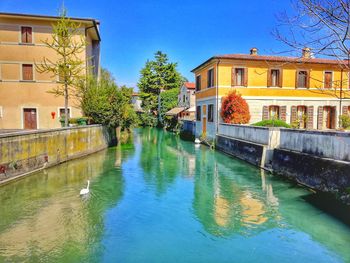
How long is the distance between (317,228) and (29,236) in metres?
6.82

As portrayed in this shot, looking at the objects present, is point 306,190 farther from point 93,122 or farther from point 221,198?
point 93,122

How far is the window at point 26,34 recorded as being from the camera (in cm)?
2152

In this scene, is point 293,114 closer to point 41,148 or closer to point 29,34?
point 41,148

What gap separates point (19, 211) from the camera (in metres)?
7.92

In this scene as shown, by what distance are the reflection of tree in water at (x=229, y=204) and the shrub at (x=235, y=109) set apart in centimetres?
725

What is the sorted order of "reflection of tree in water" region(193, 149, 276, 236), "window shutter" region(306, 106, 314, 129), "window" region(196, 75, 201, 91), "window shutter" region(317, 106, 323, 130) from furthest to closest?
"window" region(196, 75, 201, 91) → "window shutter" region(317, 106, 323, 130) → "window shutter" region(306, 106, 314, 129) → "reflection of tree in water" region(193, 149, 276, 236)

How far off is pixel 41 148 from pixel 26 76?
38.2 ft

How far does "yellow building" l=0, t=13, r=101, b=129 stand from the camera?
21359 mm

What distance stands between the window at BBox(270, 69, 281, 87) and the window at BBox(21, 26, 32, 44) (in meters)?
18.7

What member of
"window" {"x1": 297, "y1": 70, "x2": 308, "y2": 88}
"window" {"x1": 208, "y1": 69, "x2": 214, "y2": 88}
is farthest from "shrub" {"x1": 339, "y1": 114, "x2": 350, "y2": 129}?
"window" {"x1": 208, "y1": 69, "x2": 214, "y2": 88}

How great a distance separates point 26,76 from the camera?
21.8m

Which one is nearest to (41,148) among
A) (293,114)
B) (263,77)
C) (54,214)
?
(54,214)

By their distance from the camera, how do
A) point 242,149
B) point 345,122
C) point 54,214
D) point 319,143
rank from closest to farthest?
point 54,214, point 319,143, point 242,149, point 345,122

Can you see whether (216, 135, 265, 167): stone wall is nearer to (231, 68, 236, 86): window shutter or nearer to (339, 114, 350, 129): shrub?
(231, 68, 236, 86): window shutter
